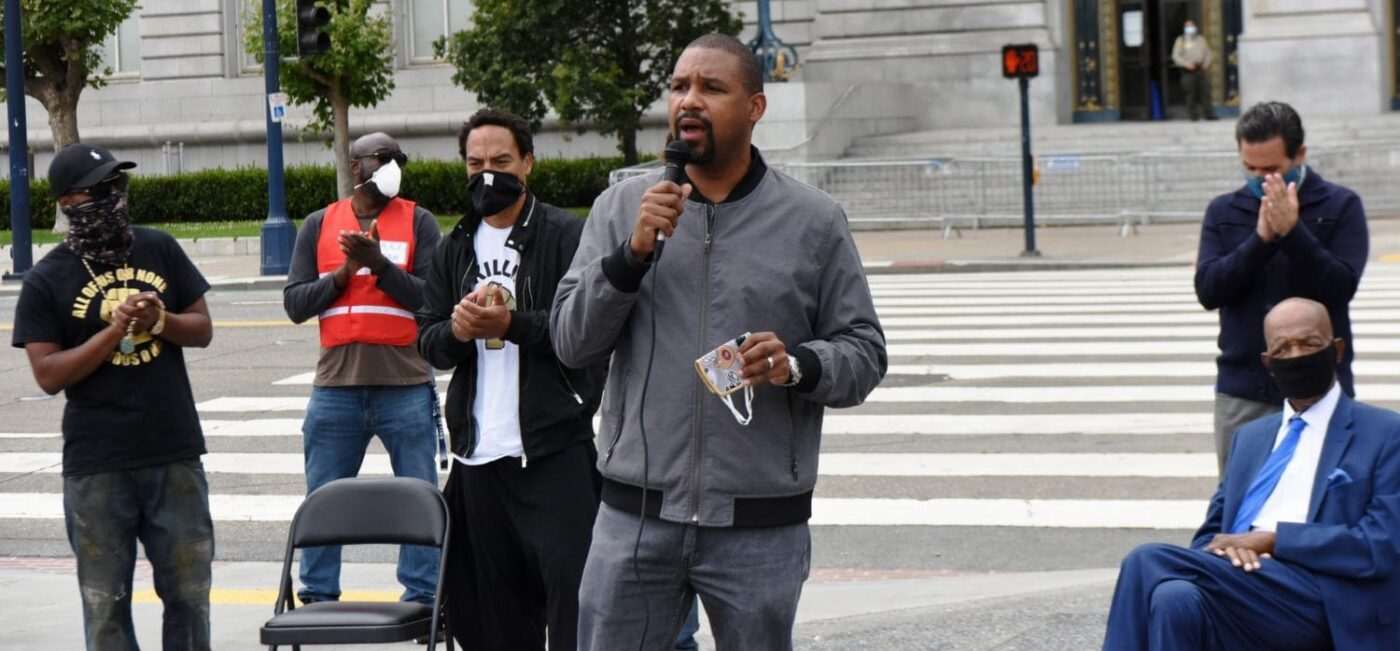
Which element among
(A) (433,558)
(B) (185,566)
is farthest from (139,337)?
(A) (433,558)

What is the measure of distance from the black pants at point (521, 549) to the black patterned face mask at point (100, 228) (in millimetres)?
1243

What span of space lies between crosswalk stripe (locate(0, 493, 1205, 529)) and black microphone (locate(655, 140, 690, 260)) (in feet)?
18.1

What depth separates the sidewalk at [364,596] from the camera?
7.30 meters

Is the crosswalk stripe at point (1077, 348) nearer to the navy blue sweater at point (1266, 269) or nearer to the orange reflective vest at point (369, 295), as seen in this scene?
the orange reflective vest at point (369, 295)

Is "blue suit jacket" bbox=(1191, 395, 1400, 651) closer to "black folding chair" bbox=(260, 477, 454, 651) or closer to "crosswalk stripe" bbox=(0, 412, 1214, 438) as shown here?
"black folding chair" bbox=(260, 477, 454, 651)

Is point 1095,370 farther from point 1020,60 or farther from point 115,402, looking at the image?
point 1020,60

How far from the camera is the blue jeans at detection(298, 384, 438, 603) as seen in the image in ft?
24.5

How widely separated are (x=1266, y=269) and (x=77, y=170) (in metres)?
3.60

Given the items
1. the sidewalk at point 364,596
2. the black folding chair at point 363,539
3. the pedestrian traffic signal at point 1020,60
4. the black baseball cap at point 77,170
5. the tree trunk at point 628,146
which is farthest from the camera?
the tree trunk at point 628,146

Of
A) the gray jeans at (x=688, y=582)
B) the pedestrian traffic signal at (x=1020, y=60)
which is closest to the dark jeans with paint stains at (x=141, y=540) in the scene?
the gray jeans at (x=688, y=582)

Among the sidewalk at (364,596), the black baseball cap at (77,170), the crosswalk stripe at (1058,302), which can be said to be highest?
the black baseball cap at (77,170)

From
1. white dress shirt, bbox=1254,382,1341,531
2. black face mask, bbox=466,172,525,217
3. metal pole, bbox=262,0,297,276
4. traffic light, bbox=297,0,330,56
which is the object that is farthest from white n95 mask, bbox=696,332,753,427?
metal pole, bbox=262,0,297,276

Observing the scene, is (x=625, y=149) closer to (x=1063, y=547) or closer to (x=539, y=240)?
(x=1063, y=547)

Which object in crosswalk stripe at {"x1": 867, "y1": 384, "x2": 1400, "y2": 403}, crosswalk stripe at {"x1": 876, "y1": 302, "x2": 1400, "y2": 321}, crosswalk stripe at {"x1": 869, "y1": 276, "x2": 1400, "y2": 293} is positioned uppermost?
crosswalk stripe at {"x1": 869, "y1": 276, "x2": 1400, "y2": 293}
